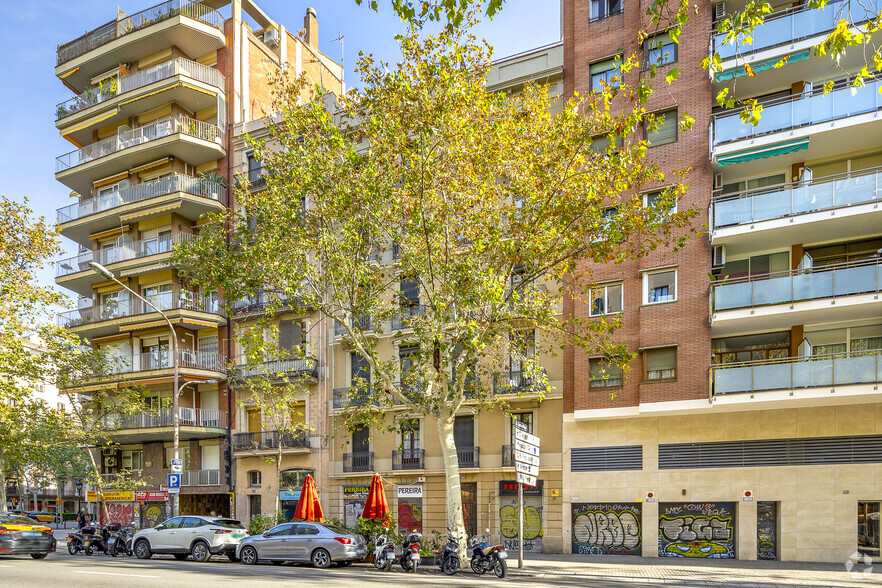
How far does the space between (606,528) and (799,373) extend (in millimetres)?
8233

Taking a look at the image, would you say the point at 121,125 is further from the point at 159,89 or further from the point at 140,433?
the point at 140,433

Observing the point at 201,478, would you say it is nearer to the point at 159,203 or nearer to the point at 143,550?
the point at 143,550

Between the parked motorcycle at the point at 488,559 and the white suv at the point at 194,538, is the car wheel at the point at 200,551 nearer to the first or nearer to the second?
the white suv at the point at 194,538

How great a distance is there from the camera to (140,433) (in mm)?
33906

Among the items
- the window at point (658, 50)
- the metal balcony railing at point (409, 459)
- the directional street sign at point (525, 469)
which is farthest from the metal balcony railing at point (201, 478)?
the window at point (658, 50)

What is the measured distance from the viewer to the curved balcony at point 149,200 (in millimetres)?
34500

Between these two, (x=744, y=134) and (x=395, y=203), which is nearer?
(x=395, y=203)

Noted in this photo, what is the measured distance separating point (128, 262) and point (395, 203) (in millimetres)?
21171

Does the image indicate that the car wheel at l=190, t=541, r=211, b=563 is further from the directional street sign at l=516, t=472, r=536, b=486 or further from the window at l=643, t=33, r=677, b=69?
the window at l=643, t=33, r=677, b=69

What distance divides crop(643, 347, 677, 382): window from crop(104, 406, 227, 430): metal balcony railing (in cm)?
2005

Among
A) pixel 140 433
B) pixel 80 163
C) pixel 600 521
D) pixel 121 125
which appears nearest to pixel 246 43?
pixel 121 125

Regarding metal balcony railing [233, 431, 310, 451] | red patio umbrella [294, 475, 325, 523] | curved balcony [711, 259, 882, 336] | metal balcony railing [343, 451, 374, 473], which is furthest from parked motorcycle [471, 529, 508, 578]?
metal balcony railing [233, 431, 310, 451]

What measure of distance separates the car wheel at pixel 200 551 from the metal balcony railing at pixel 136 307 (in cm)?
1344

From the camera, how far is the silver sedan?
19.8 m
